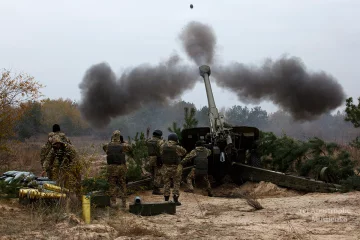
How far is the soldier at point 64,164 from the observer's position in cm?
854

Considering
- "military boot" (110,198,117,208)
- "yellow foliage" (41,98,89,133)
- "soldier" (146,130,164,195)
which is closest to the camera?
"military boot" (110,198,117,208)

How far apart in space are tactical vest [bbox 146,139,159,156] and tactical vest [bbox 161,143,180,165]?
1.50 metres

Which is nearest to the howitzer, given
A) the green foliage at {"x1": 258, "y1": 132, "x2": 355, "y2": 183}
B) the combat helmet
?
the green foliage at {"x1": 258, "y1": 132, "x2": 355, "y2": 183}

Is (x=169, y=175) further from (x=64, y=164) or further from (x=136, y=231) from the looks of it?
(x=136, y=231)

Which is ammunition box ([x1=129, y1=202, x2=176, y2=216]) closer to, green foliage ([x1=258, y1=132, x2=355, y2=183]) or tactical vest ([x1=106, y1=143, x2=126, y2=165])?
tactical vest ([x1=106, y1=143, x2=126, y2=165])

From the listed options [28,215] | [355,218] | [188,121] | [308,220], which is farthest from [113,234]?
[188,121]

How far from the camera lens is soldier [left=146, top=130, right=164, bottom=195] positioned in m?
11.8

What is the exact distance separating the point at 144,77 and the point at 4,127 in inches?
210

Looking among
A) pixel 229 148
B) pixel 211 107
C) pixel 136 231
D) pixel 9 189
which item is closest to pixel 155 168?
pixel 229 148

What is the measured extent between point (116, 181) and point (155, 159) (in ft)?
7.92

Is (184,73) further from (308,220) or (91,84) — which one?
(308,220)

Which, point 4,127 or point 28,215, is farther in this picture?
point 4,127

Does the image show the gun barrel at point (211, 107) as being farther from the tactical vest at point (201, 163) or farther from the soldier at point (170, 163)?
the soldier at point (170, 163)

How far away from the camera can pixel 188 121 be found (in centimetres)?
1512
